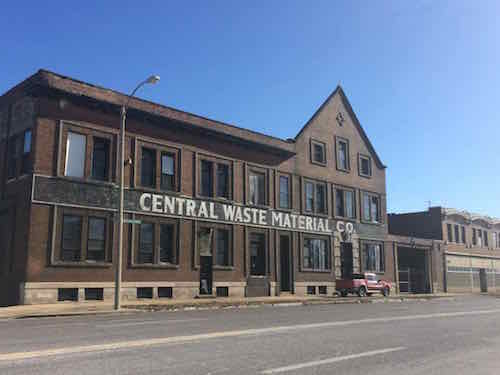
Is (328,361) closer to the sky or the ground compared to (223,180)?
closer to the ground

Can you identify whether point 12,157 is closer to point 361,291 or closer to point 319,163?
point 319,163

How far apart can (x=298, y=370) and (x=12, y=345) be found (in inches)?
212

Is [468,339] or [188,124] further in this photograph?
[188,124]

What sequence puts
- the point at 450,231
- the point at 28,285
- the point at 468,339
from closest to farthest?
the point at 468,339 → the point at 28,285 → the point at 450,231

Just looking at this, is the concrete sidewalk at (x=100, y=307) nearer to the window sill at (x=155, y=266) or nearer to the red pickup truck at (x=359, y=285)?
the window sill at (x=155, y=266)

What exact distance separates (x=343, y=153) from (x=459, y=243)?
24.1 m

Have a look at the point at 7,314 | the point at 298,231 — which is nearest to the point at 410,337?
the point at 7,314

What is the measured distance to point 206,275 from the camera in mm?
32062

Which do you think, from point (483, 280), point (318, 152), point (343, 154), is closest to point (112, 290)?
point (318, 152)

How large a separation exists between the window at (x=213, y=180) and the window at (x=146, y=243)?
4.66 metres

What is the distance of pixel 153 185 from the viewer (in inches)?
1187

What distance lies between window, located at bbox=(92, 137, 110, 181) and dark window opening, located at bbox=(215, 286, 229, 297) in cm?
982

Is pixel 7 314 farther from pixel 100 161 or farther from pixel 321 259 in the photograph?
pixel 321 259

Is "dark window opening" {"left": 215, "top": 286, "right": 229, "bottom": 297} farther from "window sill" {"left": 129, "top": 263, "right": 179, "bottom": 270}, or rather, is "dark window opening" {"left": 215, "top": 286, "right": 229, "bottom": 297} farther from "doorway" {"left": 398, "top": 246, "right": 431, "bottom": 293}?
"doorway" {"left": 398, "top": 246, "right": 431, "bottom": 293}
